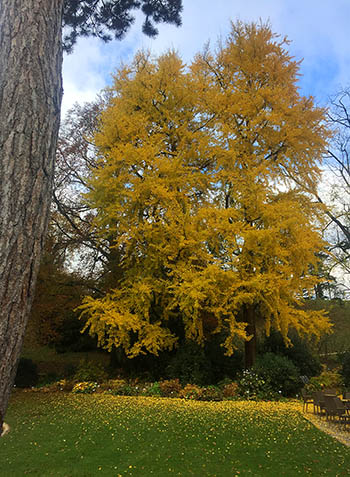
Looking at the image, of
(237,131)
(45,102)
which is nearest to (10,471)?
(45,102)

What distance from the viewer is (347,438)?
6496mm

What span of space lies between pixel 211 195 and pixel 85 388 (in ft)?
25.3

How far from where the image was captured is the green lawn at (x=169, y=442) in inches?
197

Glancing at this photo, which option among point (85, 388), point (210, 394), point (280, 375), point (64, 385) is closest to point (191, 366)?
point (210, 394)

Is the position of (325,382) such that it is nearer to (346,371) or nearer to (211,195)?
(346,371)

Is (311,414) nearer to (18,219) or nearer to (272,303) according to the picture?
(272,303)

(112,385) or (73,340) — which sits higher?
(73,340)

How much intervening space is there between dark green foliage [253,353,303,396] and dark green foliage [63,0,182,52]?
8.88 m

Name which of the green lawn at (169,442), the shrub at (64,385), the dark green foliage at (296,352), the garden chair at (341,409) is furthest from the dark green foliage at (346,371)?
the shrub at (64,385)

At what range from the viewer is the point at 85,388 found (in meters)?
11.0

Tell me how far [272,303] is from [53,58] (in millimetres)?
9495

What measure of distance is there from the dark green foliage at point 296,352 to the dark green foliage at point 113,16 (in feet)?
33.1

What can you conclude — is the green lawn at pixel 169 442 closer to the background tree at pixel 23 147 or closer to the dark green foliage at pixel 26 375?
the background tree at pixel 23 147

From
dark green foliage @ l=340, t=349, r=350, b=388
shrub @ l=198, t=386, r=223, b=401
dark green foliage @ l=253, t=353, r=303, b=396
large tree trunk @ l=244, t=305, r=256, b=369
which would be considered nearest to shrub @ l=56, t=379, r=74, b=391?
shrub @ l=198, t=386, r=223, b=401
